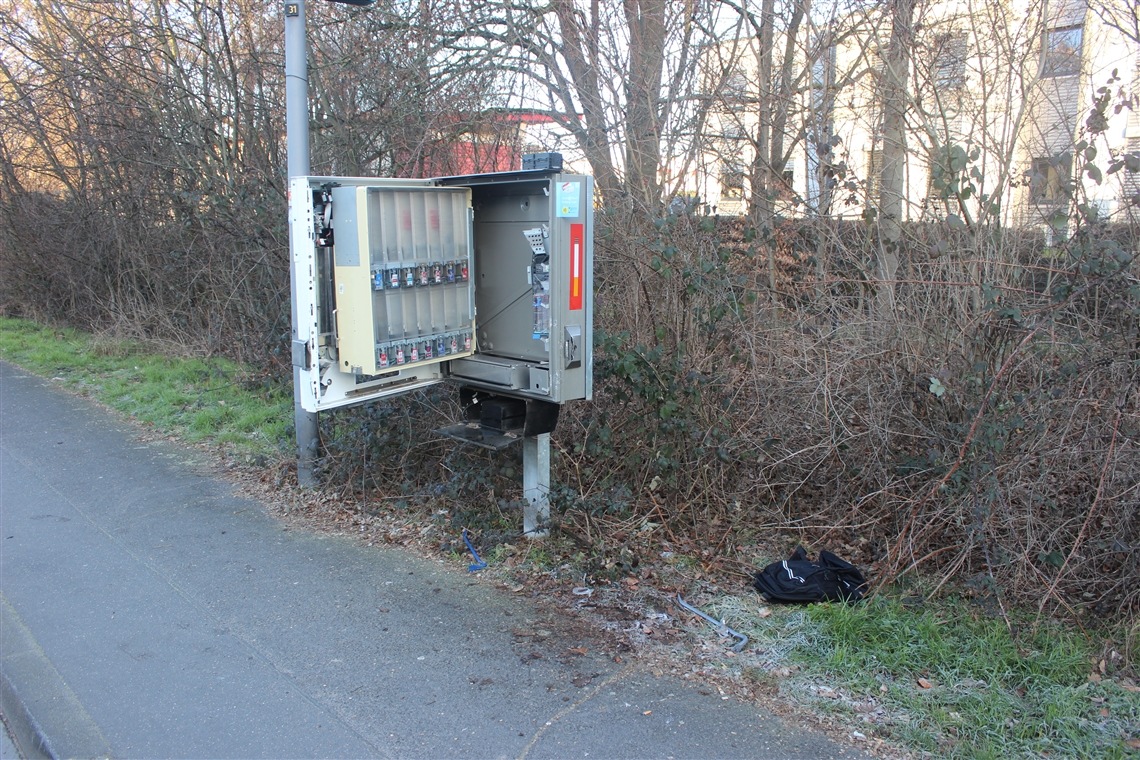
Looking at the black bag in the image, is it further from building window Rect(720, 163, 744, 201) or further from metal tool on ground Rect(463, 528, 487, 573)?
building window Rect(720, 163, 744, 201)

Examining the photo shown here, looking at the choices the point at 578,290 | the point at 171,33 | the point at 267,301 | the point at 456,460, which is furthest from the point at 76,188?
the point at 578,290

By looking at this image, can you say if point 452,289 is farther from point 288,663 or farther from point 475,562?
point 288,663

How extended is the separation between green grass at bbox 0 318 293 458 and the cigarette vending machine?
2.73 metres

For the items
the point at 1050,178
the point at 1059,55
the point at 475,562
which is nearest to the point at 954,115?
the point at 1059,55

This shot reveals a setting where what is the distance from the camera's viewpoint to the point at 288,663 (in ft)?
14.1

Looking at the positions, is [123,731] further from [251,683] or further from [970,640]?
[970,640]

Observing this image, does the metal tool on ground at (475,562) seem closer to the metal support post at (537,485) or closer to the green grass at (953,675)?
the metal support post at (537,485)

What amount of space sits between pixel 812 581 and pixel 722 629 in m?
0.65

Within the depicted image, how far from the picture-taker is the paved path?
367 centimetres

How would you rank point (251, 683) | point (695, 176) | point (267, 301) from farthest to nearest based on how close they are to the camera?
point (267, 301) < point (695, 176) < point (251, 683)

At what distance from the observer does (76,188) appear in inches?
558

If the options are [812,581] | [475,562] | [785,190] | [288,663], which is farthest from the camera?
[785,190]

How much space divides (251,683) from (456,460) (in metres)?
2.45

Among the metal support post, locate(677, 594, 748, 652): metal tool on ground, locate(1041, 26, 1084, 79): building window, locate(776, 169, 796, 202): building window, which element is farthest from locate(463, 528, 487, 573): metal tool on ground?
locate(1041, 26, 1084, 79): building window
